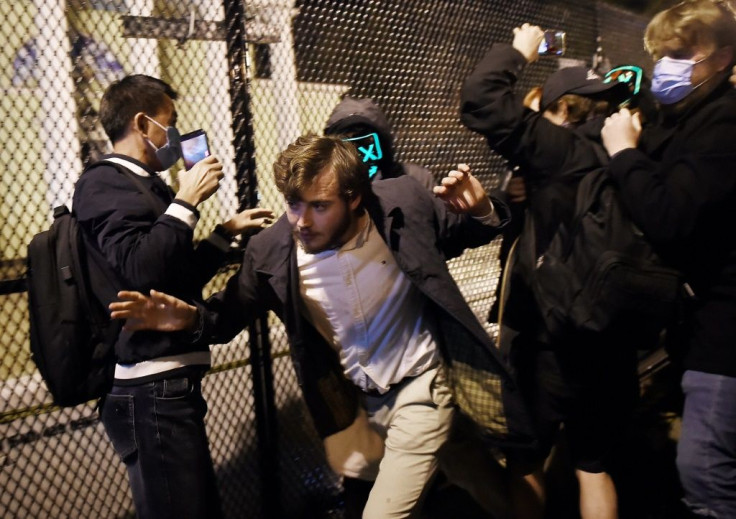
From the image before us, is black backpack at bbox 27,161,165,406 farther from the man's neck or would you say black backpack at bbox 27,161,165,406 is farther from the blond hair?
the blond hair

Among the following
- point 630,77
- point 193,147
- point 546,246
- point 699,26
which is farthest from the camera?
point 630,77

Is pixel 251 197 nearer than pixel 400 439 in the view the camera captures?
No

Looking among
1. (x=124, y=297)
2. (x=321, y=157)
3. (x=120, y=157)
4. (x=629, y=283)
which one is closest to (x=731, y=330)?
(x=629, y=283)

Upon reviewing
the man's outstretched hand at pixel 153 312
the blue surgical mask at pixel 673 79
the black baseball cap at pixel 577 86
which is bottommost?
the man's outstretched hand at pixel 153 312

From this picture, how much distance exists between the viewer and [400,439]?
229 cm

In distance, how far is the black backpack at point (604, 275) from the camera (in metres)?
2.11

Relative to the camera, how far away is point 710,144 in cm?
196

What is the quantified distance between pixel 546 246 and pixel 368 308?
83cm

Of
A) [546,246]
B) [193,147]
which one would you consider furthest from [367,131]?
[546,246]

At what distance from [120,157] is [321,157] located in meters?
0.73

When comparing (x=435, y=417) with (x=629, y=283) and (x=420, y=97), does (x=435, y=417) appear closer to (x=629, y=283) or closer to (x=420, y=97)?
(x=629, y=283)

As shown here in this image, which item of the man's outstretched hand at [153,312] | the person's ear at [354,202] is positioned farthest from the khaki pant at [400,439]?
the man's outstretched hand at [153,312]

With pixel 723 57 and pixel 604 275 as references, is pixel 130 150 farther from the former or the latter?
pixel 723 57

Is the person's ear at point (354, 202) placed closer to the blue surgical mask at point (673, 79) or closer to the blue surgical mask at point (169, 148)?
the blue surgical mask at point (169, 148)
